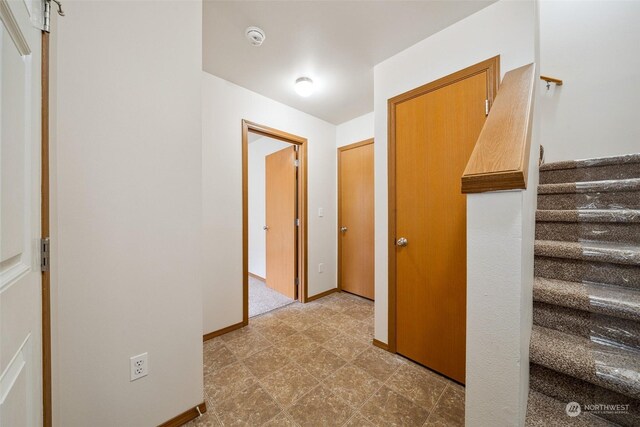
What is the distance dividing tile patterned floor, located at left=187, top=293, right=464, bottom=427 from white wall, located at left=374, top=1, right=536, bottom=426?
346mm

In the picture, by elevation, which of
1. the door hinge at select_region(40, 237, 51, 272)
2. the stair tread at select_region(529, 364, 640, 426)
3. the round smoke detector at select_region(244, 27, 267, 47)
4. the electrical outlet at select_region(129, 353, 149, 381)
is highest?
the round smoke detector at select_region(244, 27, 267, 47)

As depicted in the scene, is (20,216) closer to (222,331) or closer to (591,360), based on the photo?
(591,360)

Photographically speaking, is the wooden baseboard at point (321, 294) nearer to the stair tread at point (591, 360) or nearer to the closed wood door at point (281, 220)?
the closed wood door at point (281, 220)

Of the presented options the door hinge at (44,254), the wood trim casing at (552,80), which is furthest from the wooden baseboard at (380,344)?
the wood trim casing at (552,80)

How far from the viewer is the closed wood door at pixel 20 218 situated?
48 cm

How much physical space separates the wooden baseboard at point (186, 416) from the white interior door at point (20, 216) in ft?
2.25

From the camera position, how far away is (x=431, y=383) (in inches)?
59.3

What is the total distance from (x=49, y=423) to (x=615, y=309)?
204cm

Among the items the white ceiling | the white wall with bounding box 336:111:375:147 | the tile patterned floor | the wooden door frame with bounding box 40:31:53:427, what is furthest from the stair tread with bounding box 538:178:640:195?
the wooden door frame with bounding box 40:31:53:427

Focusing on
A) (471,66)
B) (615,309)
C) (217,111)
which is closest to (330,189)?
(217,111)

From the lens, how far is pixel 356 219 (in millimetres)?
3055

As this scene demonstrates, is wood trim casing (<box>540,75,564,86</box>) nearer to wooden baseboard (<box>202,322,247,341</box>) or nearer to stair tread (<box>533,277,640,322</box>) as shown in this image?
stair tread (<box>533,277,640,322</box>)

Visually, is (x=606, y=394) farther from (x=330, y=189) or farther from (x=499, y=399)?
(x=330, y=189)

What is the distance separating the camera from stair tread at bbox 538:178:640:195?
1173 mm
